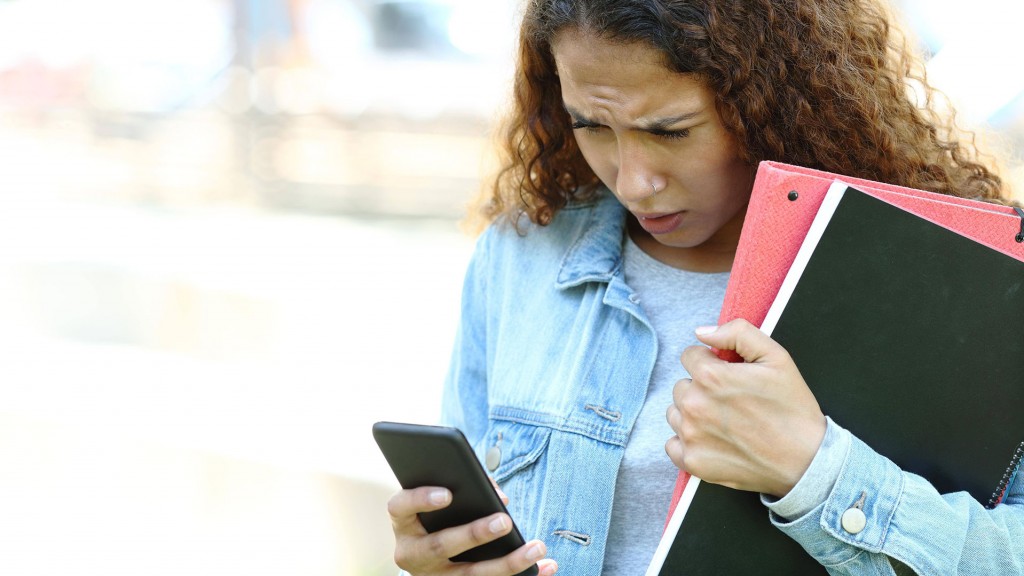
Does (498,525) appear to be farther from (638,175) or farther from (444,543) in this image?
(638,175)

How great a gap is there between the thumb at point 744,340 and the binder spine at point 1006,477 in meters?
0.32

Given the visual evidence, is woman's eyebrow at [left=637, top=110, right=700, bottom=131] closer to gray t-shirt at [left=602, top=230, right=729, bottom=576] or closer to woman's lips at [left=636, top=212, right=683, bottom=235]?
woman's lips at [left=636, top=212, right=683, bottom=235]

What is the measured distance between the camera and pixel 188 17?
9289 mm

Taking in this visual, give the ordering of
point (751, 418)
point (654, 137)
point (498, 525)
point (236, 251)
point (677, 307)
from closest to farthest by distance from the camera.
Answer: point (751, 418)
point (498, 525)
point (654, 137)
point (677, 307)
point (236, 251)

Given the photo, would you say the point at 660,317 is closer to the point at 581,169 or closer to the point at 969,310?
the point at 581,169

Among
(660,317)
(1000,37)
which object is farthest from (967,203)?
(1000,37)

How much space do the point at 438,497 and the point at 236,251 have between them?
5206 millimetres

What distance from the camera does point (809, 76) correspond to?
55.5 inches

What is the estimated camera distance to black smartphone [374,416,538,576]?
4.13 feet

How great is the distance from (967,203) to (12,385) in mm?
4241

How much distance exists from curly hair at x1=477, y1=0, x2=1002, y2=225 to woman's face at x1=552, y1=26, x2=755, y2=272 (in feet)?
0.07

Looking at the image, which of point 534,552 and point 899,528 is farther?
point 534,552

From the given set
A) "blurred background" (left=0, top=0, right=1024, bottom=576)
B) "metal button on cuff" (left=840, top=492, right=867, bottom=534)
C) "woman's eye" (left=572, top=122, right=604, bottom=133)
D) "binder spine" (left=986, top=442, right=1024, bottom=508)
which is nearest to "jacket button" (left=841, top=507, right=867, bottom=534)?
"metal button on cuff" (left=840, top=492, right=867, bottom=534)

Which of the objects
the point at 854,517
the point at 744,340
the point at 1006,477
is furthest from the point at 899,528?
the point at 744,340
